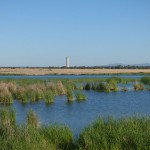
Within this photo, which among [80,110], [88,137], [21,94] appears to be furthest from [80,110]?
[88,137]

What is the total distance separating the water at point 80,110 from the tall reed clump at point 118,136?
4193mm

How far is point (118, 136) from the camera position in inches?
434

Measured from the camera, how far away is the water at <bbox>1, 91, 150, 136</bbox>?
64.8ft

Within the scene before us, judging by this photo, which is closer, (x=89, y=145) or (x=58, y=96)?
(x=89, y=145)

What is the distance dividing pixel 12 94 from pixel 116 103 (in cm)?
818

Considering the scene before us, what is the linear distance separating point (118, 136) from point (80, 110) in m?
13.1

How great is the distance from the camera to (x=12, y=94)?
31.2 m

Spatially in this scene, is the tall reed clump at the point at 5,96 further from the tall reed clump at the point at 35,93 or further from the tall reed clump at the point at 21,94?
the tall reed clump at the point at 35,93

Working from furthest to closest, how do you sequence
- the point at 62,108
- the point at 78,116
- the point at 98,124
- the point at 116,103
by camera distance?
the point at 116,103 → the point at 62,108 → the point at 78,116 → the point at 98,124

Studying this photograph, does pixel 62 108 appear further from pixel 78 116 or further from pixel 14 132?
pixel 14 132

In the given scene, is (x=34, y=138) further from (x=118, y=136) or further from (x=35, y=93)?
(x=35, y=93)

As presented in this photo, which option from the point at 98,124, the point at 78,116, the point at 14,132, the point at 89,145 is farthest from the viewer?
the point at 78,116

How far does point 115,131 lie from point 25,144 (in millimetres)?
2610

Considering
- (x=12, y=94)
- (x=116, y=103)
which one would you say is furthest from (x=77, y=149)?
(x=12, y=94)
